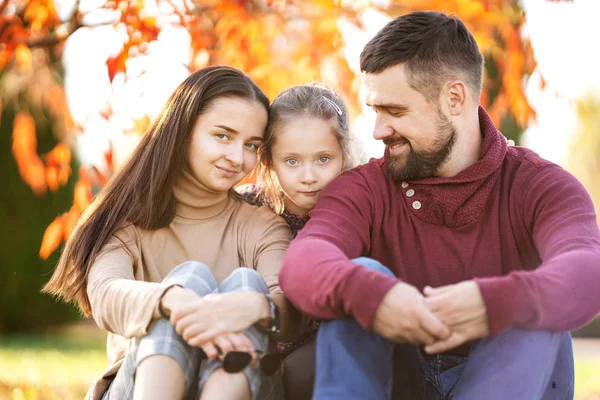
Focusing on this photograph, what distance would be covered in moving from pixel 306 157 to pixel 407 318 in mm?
954

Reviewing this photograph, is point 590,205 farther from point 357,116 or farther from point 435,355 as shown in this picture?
point 357,116

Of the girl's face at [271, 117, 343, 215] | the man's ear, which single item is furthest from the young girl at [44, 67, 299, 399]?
the man's ear

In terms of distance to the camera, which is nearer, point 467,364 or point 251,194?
point 467,364

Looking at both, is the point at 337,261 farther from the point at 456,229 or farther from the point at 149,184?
the point at 149,184

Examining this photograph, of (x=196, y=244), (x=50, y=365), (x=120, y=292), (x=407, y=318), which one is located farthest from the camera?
(x=50, y=365)

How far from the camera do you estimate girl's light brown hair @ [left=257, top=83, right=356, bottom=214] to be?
2.56 meters

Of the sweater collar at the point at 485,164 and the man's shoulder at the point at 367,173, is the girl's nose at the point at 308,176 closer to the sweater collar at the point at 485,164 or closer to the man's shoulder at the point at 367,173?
the man's shoulder at the point at 367,173

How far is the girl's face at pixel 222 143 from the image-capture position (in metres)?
2.36

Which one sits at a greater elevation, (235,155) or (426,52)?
(426,52)

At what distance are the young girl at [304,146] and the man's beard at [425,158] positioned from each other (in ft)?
0.86

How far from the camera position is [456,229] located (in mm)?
2207

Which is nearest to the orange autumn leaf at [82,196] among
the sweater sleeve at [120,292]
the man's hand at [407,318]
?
the sweater sleeve at [120,292]

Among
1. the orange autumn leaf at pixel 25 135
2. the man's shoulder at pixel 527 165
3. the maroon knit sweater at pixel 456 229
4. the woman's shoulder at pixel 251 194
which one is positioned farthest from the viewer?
the orange autumn leaf at pixel 25 135

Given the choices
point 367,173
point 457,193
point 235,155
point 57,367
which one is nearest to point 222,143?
point 235,155
